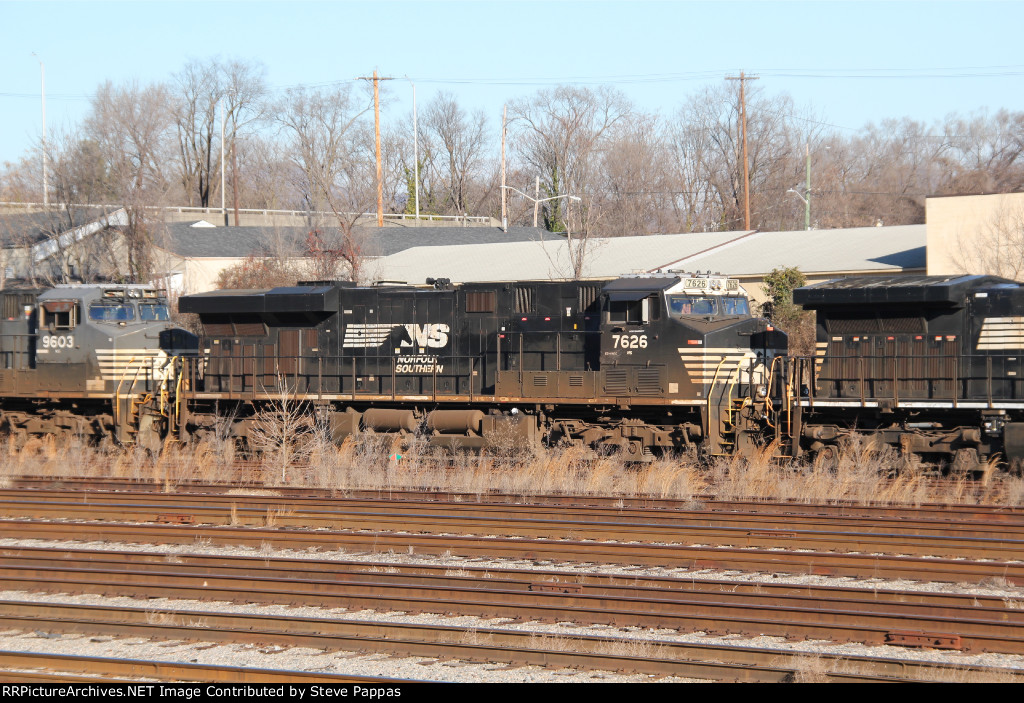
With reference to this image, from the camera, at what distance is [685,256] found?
39.5 meters

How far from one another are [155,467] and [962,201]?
2344 cm

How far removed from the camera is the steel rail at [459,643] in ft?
24.1

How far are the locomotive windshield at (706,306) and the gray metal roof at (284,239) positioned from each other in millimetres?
27987

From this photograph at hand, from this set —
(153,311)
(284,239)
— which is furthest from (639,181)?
(153,311)

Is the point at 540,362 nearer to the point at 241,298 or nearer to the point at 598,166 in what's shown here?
the point at 241,298

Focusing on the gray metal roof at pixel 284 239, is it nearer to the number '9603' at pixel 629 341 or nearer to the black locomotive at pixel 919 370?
the number '9603' at pixel 629 341

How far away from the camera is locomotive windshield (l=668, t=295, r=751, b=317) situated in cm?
1755

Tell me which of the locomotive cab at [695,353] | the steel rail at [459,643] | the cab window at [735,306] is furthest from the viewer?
the cab window at [735,306]

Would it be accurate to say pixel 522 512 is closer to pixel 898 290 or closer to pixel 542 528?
pixel 542 528

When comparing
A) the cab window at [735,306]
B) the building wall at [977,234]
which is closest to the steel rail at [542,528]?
the cab window at [735,306]

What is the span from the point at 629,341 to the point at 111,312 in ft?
37.2

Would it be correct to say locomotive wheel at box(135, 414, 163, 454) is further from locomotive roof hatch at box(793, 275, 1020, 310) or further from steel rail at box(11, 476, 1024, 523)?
locomotive roof hatch at box(793, 275, 1020, 310)
